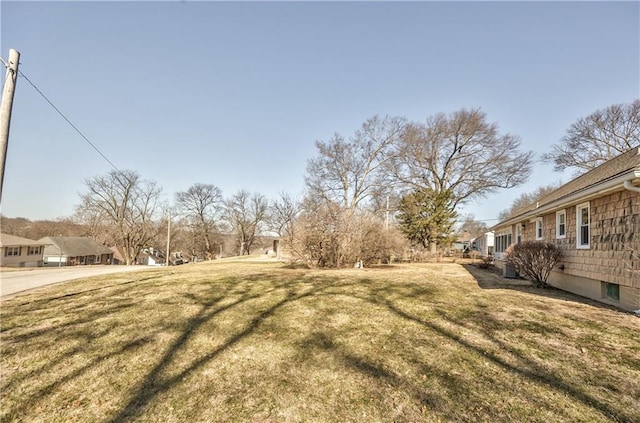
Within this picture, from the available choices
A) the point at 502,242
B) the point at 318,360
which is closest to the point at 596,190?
the point at 318,360

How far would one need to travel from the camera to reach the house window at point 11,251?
106 feet

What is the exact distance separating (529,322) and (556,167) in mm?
28291

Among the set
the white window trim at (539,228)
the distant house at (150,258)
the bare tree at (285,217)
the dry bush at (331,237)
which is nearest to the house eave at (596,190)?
the white window trim at (539,228)

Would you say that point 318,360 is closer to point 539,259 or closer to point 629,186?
point 629,186

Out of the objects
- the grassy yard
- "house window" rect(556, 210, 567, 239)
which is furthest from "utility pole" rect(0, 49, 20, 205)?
"house window" rect(556, 210, 567, 239)

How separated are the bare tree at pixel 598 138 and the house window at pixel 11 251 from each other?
51.5 metres

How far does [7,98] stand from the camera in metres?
5.62

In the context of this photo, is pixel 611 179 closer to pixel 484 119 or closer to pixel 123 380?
pixel 123 380

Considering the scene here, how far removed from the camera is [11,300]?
25.4ft

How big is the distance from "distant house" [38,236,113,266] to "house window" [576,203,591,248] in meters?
49.0

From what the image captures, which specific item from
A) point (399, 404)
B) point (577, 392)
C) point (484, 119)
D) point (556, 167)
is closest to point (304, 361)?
point (399, 404)

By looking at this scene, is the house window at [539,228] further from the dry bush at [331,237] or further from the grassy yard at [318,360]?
the dry bush at [331,237]

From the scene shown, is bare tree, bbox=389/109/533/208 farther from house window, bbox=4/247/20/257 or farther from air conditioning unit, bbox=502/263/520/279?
house window, bbox=4/247/20/257

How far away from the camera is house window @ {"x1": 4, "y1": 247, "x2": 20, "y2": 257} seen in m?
32.3
